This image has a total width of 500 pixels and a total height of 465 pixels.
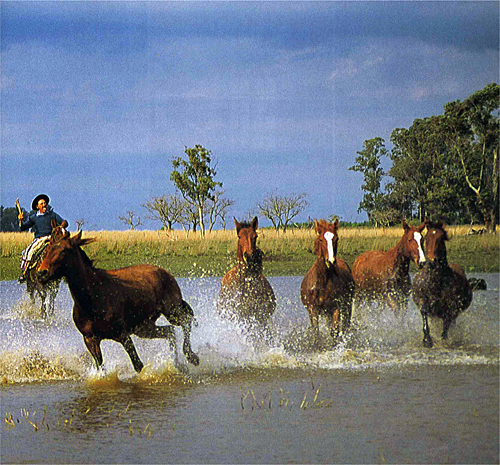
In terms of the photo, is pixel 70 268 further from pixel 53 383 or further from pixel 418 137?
pixel 418 137

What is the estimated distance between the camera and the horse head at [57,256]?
8.32 metres

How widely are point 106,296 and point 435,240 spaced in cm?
474

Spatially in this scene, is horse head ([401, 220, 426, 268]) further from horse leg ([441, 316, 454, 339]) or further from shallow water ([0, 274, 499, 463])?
shallow water ([0, 274, 499, 463])

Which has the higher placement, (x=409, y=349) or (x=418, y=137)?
(x=418, y=137)

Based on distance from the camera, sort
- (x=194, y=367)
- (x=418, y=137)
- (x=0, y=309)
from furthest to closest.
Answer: (x=418, y=137)
(x=0, y=309)
(x=194, y=367)

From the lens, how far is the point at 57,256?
8398mm

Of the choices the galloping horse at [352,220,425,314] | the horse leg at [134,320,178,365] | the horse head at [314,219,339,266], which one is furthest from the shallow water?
the horse head at [314,219,339,266]

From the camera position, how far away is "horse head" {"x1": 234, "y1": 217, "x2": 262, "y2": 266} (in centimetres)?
1051

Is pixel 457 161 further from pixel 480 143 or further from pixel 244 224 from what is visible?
pixel 244 224

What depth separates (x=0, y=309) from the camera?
17125 millimetres

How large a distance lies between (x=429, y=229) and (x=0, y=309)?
10.4 m

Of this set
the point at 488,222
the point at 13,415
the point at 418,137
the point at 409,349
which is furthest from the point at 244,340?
the point at 418,137

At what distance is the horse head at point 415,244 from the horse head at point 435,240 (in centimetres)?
11

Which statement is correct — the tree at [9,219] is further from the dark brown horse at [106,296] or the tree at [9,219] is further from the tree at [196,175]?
the dark brown horse at [106,296]
